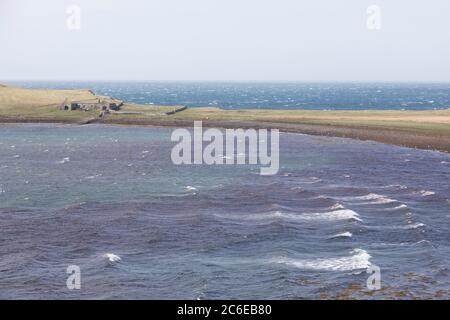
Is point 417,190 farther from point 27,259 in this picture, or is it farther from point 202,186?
point 27,259

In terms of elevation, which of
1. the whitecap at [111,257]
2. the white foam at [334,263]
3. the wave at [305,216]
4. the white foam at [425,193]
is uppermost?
the white foam at [425,193]

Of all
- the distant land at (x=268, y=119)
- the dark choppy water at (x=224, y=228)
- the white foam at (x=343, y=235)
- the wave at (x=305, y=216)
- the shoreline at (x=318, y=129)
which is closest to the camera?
the dark choppy water at (x=224, y=228)

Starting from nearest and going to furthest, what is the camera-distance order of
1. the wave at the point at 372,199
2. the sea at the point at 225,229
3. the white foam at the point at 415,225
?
the sea at the point at 225,229
the white foam at the point at 415,225
the wave at the point at 372,199

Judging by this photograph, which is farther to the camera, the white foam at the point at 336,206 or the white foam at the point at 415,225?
the white foam at the point at 336,206

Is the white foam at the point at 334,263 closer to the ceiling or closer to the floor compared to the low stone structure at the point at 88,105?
closer to the floor

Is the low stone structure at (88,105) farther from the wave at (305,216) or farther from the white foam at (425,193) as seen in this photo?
the wave at (305,216)

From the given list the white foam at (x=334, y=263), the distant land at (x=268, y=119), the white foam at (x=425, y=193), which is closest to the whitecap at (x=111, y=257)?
the white foam at (x=334, y=263)
